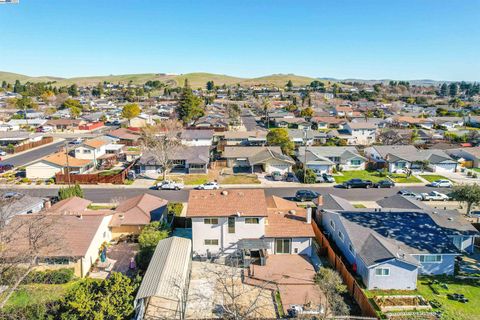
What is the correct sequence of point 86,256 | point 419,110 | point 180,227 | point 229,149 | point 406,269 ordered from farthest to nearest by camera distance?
point 419,110, point 229,149, point 180,227, point 86,256, point 406,269

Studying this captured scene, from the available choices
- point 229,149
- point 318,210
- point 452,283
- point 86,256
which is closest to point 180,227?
point 86,256

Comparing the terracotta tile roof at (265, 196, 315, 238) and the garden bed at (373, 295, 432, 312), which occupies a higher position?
the terracotta tile roof at (265, 196, 315, 238)

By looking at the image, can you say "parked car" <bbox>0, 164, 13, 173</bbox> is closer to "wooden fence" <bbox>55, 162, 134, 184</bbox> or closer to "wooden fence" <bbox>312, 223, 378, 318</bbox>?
"wooden fence" <bbox>55, 162, 134, 184</bbox>

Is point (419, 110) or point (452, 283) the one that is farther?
point (419, 110)

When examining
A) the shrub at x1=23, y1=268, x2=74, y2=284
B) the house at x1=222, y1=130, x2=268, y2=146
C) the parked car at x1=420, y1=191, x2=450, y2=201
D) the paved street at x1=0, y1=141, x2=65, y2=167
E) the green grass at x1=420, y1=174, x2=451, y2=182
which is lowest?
the shrub at x1=23, y1=268, x2=74, y2=284

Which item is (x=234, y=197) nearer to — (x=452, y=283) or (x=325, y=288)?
(x=325, y=288)

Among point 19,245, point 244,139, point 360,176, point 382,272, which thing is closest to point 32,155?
point 244,139

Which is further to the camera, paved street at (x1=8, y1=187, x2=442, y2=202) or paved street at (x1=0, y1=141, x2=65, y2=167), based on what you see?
paved street at (x1=0, y1=141, x2=65, y2=167)

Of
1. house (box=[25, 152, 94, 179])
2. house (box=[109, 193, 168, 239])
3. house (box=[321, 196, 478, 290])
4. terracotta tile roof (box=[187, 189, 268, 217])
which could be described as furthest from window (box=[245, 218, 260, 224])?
house (box=[25, 152, 94, 179])
